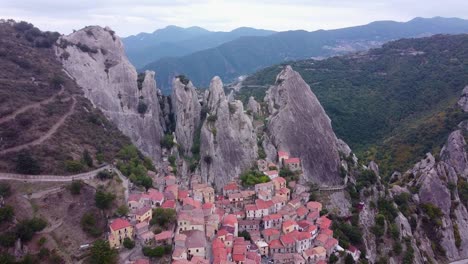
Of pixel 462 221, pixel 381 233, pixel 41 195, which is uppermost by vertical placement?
pixel 41 195

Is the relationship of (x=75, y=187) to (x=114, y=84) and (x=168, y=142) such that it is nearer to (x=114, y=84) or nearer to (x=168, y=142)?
(x=168, y=142)

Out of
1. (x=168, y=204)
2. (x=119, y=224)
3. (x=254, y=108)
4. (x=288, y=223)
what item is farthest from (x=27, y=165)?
(x=254, y=108)

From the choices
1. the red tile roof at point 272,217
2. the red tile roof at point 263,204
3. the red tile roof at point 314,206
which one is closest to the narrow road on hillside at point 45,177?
the red tile roof at point 263,204

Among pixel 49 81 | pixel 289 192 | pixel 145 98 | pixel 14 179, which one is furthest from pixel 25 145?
pixel 289 192

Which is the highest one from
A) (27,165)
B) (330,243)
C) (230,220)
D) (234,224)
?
(27,165)

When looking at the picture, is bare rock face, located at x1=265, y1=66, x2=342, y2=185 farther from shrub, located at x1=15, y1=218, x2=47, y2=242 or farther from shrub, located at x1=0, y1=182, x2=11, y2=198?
shrub, located at x1=0, y1=182, x2=11, y2=198

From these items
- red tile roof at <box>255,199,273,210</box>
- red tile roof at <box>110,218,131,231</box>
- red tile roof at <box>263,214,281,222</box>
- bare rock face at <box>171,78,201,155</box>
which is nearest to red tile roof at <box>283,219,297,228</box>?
red tile roof at <box>263,214,281,222</box>

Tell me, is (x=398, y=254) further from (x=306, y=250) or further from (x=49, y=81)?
(x=49, y=81)
